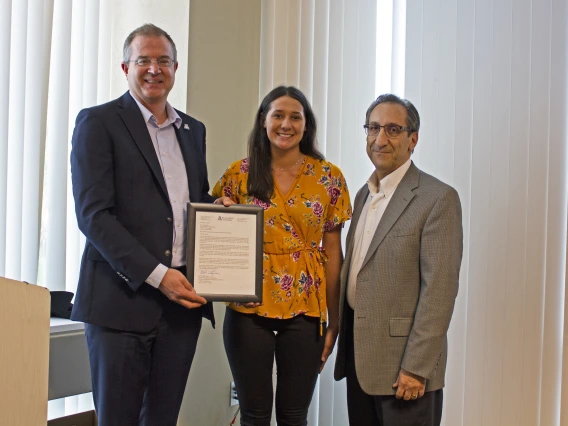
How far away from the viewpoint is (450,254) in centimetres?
182

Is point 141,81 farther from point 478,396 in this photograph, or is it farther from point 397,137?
point 478,396

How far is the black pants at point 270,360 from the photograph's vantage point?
2.08 m

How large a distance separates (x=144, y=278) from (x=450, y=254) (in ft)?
2.99

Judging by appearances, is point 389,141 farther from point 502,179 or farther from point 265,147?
point 502,179

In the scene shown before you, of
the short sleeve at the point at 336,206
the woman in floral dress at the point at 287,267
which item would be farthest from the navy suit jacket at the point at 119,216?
the short sleeve at the point at 336,206

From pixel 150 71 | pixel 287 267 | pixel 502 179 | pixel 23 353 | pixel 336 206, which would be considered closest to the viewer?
pixel 23 353

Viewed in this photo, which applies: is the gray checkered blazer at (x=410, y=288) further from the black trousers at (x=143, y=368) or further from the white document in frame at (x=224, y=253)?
the black trousers at (x=143, y=368)

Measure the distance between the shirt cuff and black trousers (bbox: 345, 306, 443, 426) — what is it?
2.15 feet

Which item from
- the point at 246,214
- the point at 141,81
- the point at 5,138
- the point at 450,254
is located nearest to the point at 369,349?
the point at 450,254

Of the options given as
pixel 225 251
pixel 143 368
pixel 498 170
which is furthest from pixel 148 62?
pixel 498 170

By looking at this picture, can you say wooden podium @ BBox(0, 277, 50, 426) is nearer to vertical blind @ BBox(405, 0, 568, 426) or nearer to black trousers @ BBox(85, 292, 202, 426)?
black trousers @ BBox(85, 292, 202, 426)

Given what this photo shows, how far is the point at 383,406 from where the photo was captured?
1.88 metres

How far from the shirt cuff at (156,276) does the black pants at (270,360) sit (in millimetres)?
377

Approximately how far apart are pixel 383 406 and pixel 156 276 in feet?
2.63
